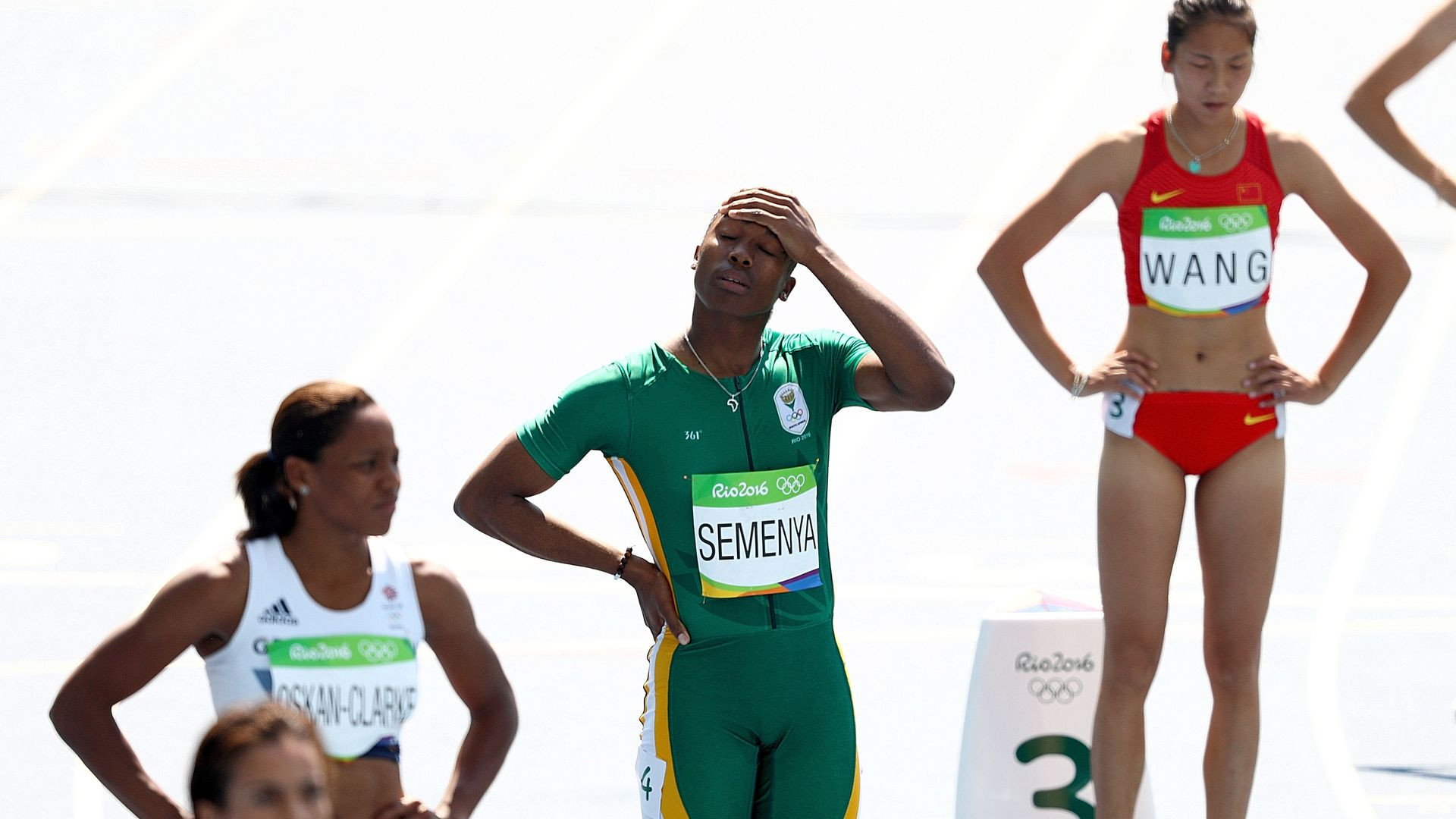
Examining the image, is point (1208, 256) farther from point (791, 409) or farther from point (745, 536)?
point (745, 536)

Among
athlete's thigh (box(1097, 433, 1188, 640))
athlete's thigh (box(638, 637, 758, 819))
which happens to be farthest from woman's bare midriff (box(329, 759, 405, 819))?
athlete's thigh (box(1097, 433, 1188, 640))

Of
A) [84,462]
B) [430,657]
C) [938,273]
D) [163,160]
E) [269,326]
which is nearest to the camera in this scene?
[430,657]

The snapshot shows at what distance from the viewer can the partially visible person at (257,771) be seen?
3545mm

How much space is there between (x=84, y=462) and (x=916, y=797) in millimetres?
5396

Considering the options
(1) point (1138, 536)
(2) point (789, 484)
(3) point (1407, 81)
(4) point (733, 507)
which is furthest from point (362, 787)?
(3) point (1407, 81)

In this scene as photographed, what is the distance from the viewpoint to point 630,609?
354 inches

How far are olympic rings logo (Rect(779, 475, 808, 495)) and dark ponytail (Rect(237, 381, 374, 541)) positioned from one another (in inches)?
43.1

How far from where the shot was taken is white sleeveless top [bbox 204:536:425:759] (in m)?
4.23

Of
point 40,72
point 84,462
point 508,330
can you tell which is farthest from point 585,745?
point 40,72

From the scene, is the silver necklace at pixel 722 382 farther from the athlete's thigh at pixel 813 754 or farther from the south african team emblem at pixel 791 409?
the athlete's thigh at pixel 813 754

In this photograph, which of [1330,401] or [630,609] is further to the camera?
[1330,401]

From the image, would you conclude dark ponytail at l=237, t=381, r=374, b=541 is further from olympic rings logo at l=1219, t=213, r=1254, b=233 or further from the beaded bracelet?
olympic rings logo at l=1219, t=213, r=1254, b=233

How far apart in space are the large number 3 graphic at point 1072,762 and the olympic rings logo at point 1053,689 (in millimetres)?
107

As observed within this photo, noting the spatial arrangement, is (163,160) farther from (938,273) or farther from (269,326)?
(938,273)
